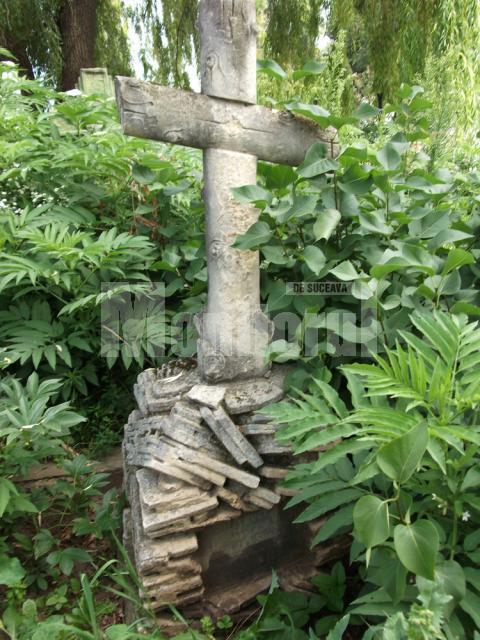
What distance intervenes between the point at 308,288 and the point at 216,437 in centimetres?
64

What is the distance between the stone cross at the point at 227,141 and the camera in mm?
1645

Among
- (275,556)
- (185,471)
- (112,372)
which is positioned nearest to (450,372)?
(185,471)

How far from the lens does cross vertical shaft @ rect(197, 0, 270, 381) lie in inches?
66.0

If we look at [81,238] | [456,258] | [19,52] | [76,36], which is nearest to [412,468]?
[456,258]

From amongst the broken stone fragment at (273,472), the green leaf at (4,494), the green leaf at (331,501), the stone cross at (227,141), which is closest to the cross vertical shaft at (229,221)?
the stone cross at (227,141)

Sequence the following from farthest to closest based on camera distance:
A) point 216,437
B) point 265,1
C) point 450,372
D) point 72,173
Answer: point 265,1 < point 72,173 < point 216,437 < point 450,372

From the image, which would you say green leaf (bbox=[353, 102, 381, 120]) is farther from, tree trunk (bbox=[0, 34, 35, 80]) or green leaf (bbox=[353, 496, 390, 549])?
tree trunk (bbox=[0, 34, 35, 80])

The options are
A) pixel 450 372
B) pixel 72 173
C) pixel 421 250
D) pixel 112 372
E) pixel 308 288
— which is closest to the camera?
pixel 450 372

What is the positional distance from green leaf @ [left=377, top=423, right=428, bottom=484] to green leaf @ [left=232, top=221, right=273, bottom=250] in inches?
37.1

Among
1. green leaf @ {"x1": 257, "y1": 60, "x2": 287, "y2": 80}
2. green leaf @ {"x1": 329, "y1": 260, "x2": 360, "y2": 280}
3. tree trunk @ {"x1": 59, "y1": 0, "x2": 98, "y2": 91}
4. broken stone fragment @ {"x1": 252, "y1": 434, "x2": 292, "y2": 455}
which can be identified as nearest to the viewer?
green leaf @ {"x1": 329, "y1": 260, "x2": 360, "y2": 280}

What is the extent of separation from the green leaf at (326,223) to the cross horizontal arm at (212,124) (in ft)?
1.21

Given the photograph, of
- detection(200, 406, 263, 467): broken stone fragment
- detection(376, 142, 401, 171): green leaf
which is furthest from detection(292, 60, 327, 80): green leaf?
detection(200, 406, 263, 467): broken stone fragment

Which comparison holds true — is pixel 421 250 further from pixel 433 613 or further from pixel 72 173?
pixel 72 173

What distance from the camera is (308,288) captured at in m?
1.79
